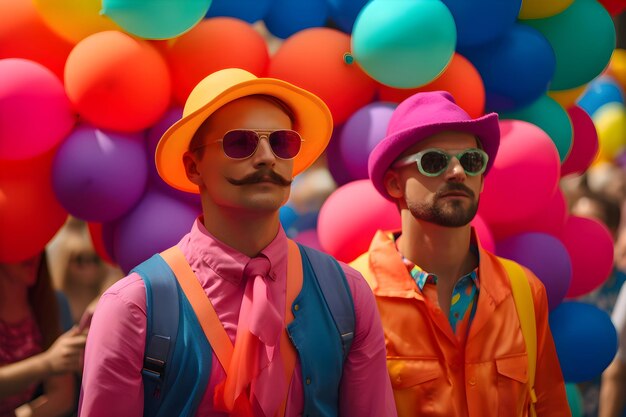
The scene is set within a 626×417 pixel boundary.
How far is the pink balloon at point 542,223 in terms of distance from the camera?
4.40 metres

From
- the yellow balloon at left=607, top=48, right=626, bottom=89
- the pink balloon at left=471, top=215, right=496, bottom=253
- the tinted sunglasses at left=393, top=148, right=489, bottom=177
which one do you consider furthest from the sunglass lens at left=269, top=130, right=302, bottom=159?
the yellow balloon at left=607, top=48, right=626, bottom=89

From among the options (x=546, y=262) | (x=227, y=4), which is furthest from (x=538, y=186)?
(x=227, y=4)

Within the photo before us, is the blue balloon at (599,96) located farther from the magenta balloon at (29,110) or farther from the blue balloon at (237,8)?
the magenta balloon at (29,110)

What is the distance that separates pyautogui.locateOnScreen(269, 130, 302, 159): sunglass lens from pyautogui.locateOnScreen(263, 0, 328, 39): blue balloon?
1734 mm

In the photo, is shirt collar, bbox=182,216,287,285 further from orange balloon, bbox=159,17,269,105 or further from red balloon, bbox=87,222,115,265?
red balloon, bbox=87,222,115,265

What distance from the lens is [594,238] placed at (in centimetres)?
462

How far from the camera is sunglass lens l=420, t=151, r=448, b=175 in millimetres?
→ 3518

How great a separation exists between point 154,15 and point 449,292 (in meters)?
1.59

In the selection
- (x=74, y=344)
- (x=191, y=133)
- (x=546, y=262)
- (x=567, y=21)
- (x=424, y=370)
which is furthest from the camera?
(x=567, y=21)

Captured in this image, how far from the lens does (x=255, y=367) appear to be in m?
2.76

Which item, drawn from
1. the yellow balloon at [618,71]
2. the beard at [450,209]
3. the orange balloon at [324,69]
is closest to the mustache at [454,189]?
the beard at [450,209]

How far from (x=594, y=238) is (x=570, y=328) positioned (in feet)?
1.69

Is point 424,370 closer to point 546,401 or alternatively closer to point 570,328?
point 546,401

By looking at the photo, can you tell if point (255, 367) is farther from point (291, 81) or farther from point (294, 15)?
point (294, 15)
